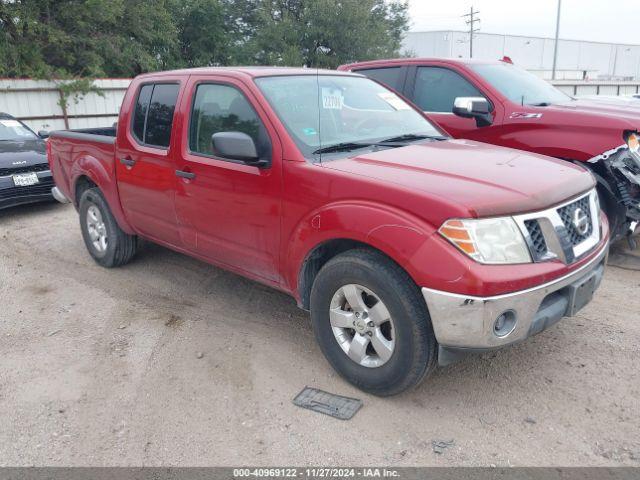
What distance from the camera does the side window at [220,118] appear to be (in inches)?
141

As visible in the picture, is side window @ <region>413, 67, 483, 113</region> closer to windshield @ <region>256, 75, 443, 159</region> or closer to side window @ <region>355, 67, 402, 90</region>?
side window @ <region>355, 67, 402, 90</region>

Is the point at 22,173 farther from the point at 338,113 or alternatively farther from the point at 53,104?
the point at 53,104

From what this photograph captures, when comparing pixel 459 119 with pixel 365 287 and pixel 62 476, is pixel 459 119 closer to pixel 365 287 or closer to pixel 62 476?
pixel 365 287

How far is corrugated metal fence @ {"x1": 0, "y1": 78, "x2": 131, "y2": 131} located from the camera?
14.9 metres

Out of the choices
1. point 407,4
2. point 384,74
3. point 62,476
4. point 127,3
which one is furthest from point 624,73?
point 62,476

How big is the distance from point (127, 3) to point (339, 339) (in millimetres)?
19865

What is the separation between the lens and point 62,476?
2.62 metres

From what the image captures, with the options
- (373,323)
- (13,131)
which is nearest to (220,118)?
(373,323)

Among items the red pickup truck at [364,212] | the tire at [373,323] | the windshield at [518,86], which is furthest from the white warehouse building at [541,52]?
the tire at [373,323]

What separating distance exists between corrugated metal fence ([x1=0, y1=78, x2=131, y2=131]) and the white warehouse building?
1935 inches

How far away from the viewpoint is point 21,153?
8.04 meters

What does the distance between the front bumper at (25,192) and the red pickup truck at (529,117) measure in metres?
4.89

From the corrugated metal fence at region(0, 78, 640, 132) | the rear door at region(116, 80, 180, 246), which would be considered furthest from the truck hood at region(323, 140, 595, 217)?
the corrugated metal fence at region(0, 78, 640, 132)

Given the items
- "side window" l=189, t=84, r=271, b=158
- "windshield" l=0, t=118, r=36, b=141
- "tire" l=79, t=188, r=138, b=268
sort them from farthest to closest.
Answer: "windshield" l=0, t=118, r=36, b=141 < "tire" l=79, t=188, r=138, b=268 < "side window" l=189, t=84, r=271, b=158
